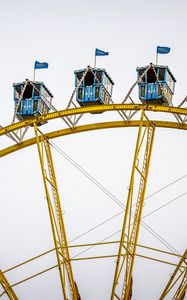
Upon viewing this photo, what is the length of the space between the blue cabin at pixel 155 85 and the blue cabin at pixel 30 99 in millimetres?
5653

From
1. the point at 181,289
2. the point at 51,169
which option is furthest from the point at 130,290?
the point at 51,169

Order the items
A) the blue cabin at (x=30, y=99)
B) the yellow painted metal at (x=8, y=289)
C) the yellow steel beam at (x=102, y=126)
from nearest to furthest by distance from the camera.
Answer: the yellow steel beam at (x=102, y=126)
the blue cabin at (x=30, y=99)
the yellow painted metal at (x=8, y=289)

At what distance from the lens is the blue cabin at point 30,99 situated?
5197 cm

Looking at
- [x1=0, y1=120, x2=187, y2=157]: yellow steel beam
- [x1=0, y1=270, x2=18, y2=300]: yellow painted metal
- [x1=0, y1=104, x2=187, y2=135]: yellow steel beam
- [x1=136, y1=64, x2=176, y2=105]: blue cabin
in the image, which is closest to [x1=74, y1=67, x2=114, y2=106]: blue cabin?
[x1=0, y1=120, x2=187, y2=157]: yellow steel beam

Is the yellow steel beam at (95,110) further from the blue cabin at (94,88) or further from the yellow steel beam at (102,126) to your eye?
the blue cabin at (94,88)

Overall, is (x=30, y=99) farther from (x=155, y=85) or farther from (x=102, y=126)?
(x=155, y=85)

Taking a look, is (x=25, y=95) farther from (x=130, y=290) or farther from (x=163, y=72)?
(x=130, y=290)

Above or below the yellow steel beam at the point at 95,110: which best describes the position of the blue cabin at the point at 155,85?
above

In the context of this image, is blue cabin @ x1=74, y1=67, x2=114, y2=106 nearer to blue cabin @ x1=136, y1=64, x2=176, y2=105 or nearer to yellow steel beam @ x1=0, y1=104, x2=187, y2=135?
yellow steel beam @ x1=0, y1=104, x2=187, y2=135

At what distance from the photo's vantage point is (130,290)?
166 feet


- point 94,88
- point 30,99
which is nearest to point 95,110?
point 94,88

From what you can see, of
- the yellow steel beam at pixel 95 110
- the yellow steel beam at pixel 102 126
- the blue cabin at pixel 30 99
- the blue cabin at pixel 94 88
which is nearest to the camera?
the yellow steel beam at pixel 95 110

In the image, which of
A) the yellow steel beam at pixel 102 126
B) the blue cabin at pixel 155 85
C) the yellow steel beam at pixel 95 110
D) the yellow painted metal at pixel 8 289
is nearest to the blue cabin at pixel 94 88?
the yellow steel beam at pixel 102 126

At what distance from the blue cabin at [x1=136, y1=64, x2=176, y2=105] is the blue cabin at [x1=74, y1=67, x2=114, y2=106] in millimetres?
2022
